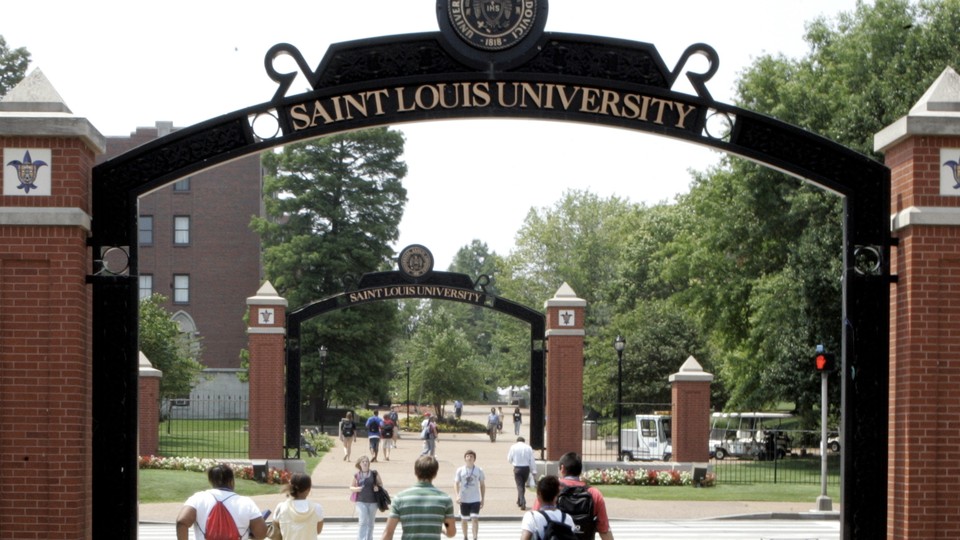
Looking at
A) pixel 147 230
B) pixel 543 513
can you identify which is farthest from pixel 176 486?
pixel 147 230

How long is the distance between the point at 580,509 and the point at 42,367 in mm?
4935

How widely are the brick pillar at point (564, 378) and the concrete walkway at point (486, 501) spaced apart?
1711 millimetres

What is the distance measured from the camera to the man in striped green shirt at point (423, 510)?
36.5 feet

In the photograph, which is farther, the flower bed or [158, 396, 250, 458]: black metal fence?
[158, 396, 250, 458]: black metal fence

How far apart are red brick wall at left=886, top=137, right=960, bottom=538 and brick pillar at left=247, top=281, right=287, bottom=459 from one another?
907 inches

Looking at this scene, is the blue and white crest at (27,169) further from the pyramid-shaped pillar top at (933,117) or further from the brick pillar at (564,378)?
the brick pillar at (564,378)

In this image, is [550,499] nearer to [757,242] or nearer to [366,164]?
[757,242]

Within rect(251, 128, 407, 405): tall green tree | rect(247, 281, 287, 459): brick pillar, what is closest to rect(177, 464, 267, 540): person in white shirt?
rect(247, 281, 287, 459): brick pillar

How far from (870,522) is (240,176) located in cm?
6098

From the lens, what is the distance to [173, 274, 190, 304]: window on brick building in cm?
7131

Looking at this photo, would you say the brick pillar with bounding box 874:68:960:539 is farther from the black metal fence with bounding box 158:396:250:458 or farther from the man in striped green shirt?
the black metal fence with bounding box 158:396:250:458

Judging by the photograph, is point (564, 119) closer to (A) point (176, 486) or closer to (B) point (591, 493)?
(B) point (591, 493)

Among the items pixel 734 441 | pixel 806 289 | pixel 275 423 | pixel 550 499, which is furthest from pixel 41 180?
pixel 734 441

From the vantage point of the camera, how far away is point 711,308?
1866 inches
